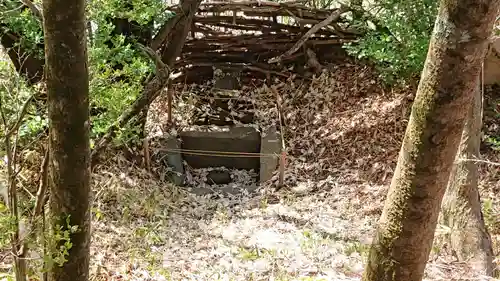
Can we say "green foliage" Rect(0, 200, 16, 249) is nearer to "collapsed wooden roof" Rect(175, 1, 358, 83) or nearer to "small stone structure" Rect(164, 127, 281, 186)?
"small stone structure" Rect(164, 127, 281, 186)

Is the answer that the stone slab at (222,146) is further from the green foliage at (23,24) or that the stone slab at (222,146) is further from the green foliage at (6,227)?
the green foliage at (6,227)

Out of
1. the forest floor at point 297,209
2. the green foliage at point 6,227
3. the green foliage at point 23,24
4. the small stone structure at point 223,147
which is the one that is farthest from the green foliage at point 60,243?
the small stone structure at point 223,147

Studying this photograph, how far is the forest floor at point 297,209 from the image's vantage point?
3.68 metres

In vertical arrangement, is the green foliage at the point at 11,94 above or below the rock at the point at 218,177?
above

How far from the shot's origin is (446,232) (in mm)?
3693

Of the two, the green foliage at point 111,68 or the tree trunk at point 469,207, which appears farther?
the tree trunk at point 469,207

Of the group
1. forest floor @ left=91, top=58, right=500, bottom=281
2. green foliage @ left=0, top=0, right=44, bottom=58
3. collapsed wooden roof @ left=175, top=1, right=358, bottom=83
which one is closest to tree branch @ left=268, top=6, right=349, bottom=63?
collapsed wooden roof @ left=175, top=1, right=358, bottom=83

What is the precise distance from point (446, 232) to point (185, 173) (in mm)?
2734

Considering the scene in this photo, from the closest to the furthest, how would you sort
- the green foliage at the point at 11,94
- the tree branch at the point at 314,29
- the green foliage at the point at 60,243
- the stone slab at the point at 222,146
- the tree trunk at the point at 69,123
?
the tree trunk at the point at 69,123 → the green foliage at the point at 60,243 → the green foliage at the point at 11,94 → the stone slab at the point at 222,146 → the tree branch at the point at 314,29

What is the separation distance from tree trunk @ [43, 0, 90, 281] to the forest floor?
88cm

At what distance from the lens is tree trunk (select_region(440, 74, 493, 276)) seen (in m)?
3.50

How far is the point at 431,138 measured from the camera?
6.32 feet

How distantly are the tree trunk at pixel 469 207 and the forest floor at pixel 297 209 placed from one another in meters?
0.11

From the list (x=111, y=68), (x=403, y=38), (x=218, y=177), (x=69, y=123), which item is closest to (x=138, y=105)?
(x=111, y=68)
